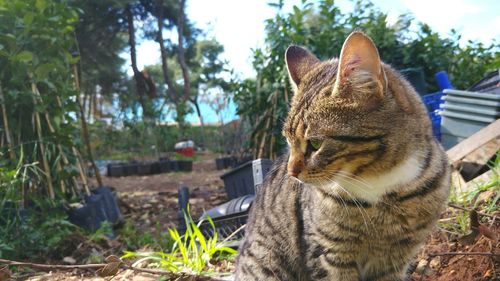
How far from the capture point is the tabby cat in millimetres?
1384

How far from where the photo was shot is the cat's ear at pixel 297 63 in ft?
5.71

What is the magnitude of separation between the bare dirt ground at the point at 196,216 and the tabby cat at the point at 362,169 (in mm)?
408

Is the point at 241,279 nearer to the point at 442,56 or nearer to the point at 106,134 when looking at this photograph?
the point at 442,56

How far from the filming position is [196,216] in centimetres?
422

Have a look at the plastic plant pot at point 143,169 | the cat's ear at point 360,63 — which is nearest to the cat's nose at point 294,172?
the cat's ear at point 360,63

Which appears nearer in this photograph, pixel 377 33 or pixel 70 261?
pixel 70 261

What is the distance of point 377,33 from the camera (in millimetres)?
4504

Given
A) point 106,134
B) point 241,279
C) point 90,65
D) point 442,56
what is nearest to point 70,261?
point 241,279

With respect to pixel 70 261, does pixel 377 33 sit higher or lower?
higher

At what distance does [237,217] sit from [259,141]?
2.07m

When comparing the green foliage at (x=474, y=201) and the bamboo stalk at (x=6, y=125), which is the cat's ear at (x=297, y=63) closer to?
the green foliage at (x=474, y=201)

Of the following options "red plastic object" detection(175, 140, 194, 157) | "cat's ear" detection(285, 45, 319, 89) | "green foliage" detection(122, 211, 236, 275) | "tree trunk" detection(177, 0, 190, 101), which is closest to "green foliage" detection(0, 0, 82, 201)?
"green foliage" detection(122, 211, 236, 275)

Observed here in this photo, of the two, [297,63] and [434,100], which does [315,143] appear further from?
[434,100]

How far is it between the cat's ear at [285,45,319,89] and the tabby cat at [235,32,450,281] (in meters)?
0.09
